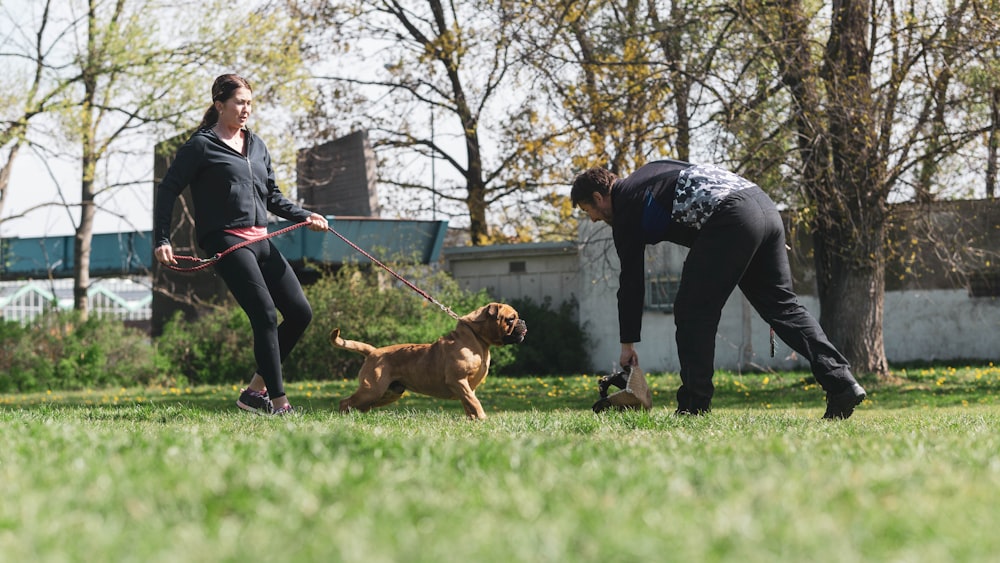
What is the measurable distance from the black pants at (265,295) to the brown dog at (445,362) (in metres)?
0.44

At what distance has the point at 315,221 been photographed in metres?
7.57

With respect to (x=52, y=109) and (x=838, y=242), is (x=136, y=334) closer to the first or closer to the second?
(x=52, y=109)

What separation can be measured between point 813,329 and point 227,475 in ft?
16.2

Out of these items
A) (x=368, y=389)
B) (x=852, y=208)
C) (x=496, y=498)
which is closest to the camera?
(x=496, y=498)

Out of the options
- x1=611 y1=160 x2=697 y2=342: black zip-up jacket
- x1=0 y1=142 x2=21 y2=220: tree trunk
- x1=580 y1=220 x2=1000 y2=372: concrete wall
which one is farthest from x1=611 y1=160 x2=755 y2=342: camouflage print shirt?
x1=0 y1=142 x2=21 y2=220: tree trunk

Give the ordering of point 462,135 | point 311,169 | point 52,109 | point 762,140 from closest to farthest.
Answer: point 762,140 < point 52,109 < point 311,169 < point 462,135

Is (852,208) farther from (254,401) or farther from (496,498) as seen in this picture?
(496,498)

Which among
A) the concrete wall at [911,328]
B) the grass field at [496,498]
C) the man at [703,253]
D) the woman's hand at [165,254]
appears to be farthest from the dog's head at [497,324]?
the concrete wall at [911,328]

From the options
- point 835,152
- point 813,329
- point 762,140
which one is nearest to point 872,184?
point 835,152

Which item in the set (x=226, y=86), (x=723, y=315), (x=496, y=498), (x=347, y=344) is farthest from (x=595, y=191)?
(x=723, y=315)

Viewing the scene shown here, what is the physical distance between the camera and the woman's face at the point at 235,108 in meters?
7.26

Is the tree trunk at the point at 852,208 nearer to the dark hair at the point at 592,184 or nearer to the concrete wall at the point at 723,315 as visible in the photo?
the concrete wall at the point at 723,315

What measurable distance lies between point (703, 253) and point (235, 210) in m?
3.18

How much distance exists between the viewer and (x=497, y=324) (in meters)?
7.96
